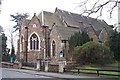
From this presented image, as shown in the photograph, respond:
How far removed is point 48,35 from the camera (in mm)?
46344

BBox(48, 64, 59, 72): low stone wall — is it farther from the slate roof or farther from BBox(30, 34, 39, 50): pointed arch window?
BBox(30, 34, 39, 50): pointed arch window

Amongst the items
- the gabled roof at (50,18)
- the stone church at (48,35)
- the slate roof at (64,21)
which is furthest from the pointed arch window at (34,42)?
the slate roof at (64,21)

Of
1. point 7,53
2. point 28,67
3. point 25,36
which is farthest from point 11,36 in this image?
point 28,67

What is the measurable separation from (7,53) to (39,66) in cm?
2498

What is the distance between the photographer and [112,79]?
21.7 m

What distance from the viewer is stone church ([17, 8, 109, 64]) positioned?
145 ft

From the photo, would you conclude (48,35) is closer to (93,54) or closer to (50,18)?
(50,18)

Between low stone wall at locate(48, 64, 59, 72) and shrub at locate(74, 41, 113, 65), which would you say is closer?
low stone wall at locate(48, 64, 59, 72)

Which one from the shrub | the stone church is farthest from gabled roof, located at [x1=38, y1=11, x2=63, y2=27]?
the shrub

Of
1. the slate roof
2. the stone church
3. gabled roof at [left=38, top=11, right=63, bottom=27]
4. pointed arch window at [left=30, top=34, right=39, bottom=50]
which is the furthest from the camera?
gabled roof at [left=38, top=11, right=63, bottom=27]

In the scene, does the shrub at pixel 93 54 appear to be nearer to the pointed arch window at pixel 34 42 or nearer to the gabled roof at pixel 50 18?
the pointed arch window at pixel 34 42

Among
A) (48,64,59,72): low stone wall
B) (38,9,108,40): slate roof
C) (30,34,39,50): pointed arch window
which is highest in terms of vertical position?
(38,9,108,40): slate roof

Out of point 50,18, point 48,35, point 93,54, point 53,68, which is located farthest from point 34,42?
point 53,68

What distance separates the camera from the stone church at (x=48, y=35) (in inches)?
1735
